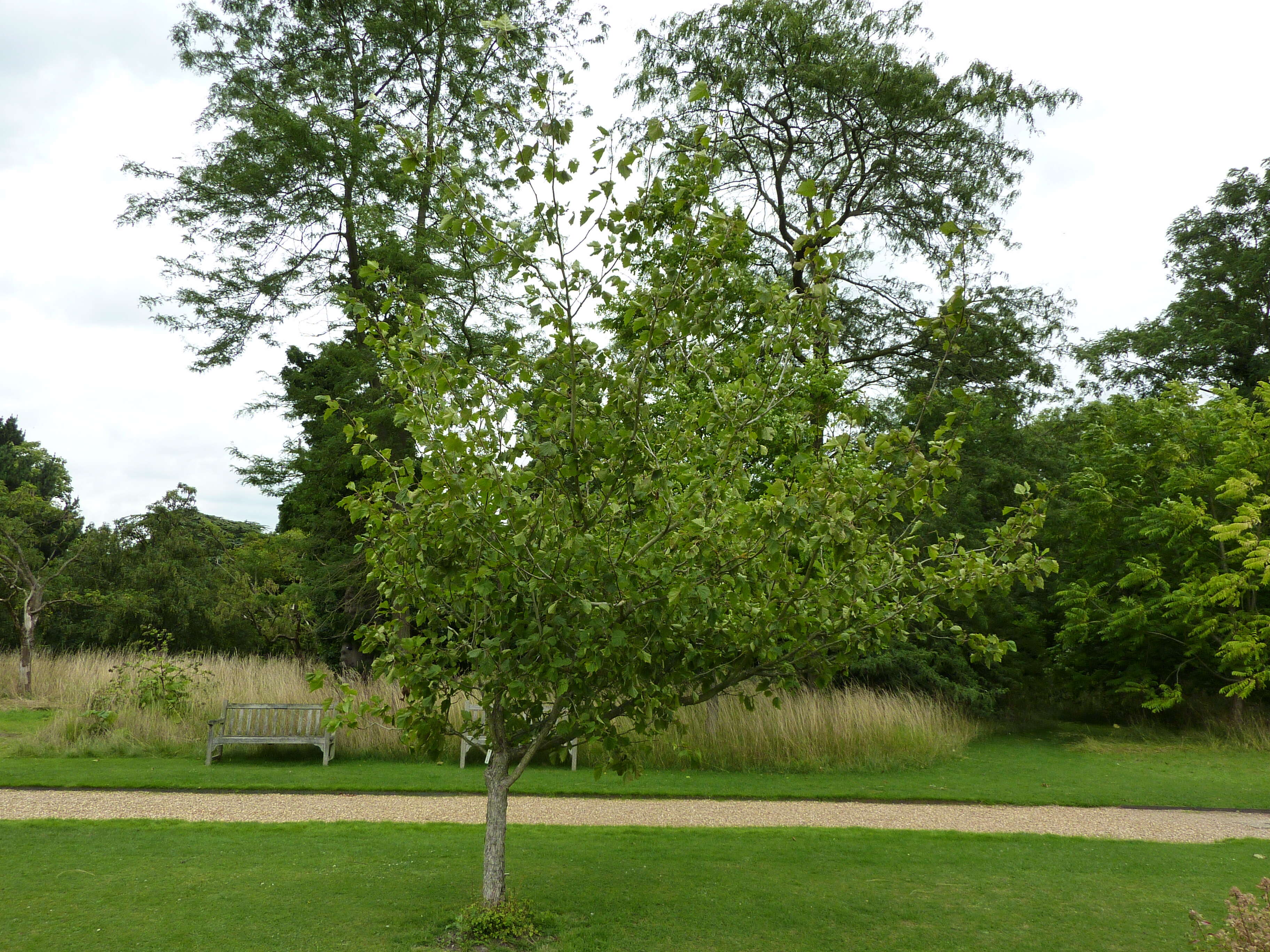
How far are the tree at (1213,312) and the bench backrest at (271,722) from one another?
73.4 ft

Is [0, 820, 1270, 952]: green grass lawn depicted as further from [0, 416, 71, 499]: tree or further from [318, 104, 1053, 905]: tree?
[0, 416, 71, 499]: tree

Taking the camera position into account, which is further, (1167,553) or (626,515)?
(1167,553)

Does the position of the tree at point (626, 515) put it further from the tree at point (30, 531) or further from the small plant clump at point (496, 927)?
the tree at point (30, 531)

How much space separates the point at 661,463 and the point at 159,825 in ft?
20.0

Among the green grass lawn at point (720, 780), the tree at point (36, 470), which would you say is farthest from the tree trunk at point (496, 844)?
the tree at point (36, 470)

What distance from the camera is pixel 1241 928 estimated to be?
4207mm

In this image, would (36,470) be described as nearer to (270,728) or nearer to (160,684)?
(160,684)

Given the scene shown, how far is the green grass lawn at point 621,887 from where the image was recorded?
4.73 metres

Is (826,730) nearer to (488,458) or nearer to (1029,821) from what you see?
(1029,821)

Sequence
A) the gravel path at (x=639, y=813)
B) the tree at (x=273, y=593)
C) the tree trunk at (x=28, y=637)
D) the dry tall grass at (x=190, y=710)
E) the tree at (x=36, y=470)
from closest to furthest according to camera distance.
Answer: the gravel path at (x=639, y=813) < the dry tall grass at (x=190, y=710) < the tree trunk at (x=28, y=637) < the tree at (x=273, y=593) < the tree at (x=36, y=470)

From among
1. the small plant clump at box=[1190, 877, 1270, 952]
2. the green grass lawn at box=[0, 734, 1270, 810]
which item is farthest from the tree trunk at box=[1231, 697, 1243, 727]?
the small plant clump at box=[1190, 877, 1270, 952]

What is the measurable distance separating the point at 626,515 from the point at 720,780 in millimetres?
7049

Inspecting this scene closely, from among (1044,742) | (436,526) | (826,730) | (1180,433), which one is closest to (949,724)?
(1044,742)

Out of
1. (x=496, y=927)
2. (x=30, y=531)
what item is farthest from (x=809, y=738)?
(x=30, y=531)
